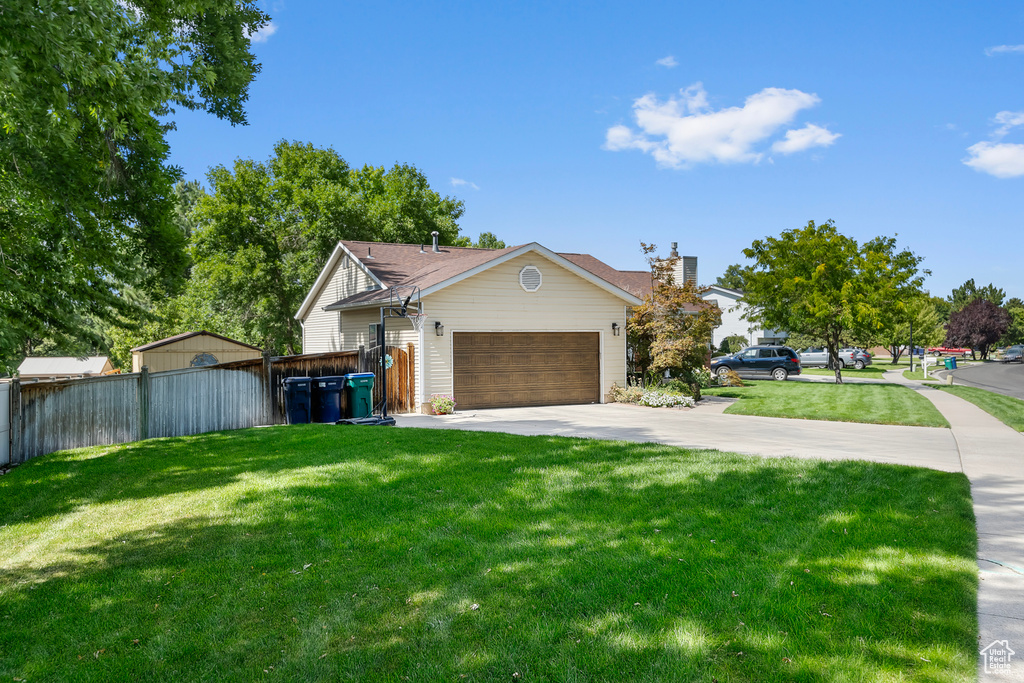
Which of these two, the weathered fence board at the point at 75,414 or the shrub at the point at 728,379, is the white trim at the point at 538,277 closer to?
the weathered fence board at the point at 75,414

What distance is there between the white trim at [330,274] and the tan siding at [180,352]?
10.7 feet

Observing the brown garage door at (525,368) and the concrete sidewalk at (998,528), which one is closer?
the concrete sidewalk at (998,528)

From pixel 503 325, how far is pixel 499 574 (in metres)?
13.6

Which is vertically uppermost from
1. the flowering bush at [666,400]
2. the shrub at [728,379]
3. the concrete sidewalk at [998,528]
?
the shrub at [728,379]

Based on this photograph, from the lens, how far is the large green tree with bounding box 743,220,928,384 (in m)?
26.5

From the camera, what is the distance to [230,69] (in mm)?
15617

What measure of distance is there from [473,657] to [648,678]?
923 millimetres

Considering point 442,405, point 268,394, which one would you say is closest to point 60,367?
point 268,394

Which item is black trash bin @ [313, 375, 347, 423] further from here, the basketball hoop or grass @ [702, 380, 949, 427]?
grass @ [702, 380, 949, 427]

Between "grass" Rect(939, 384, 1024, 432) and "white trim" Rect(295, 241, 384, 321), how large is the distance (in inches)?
633

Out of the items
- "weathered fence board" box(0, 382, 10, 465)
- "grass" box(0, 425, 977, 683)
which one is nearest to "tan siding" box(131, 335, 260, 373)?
"weathered fence board" box(0, 382, 10, 465)

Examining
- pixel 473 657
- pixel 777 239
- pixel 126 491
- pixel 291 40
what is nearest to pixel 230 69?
pixel 291 40

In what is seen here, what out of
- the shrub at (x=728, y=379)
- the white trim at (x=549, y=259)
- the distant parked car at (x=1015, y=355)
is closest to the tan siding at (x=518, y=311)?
the white trim at (x=549, y=259)

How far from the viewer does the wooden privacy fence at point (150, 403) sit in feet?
34.6
